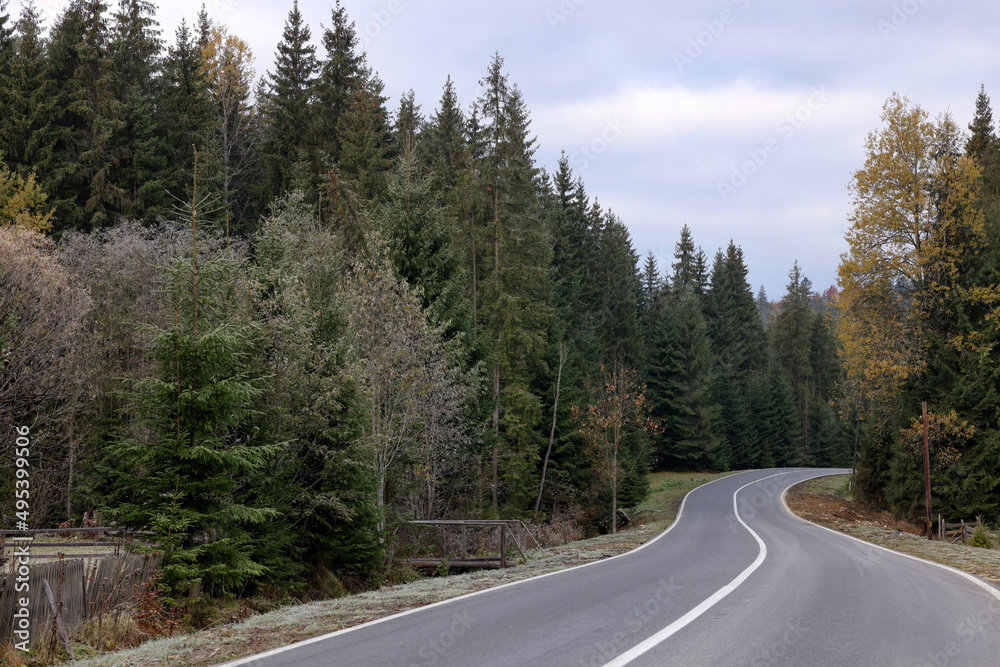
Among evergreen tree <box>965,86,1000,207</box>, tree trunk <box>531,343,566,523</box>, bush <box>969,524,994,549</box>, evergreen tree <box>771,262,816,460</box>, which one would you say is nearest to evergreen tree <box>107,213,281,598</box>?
bush <box>969,524,994,549</box>

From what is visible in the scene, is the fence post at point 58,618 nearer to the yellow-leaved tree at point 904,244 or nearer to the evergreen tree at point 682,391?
the yellow-leaved tree at point 904,244

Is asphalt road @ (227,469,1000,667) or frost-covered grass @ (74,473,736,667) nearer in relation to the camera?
asphalt road @ (227,469,1000,667)

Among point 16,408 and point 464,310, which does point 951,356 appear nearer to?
point 464,310

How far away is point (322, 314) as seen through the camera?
629 inches

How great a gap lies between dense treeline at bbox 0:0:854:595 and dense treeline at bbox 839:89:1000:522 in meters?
5.50

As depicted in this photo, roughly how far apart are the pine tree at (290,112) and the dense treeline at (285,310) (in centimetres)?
19

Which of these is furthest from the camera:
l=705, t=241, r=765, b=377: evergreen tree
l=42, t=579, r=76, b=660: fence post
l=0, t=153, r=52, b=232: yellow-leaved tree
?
l=705, t=241, r=765, b=377: evergreen tree

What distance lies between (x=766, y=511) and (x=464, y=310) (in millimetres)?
22657

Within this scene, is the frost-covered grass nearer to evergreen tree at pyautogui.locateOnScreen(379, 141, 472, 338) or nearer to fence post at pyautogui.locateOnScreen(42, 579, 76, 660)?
fence post at pyautogui.locateOnScreen(42, 579, 76, 660)

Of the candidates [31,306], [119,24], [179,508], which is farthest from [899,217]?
[119,24]

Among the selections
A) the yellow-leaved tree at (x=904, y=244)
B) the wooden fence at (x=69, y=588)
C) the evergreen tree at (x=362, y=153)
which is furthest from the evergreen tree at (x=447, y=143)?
the wooden fence at (x=69, y=588)

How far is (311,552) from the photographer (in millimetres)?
15484

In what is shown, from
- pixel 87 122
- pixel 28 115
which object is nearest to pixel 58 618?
pixel 87 122

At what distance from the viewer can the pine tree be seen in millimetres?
40281
